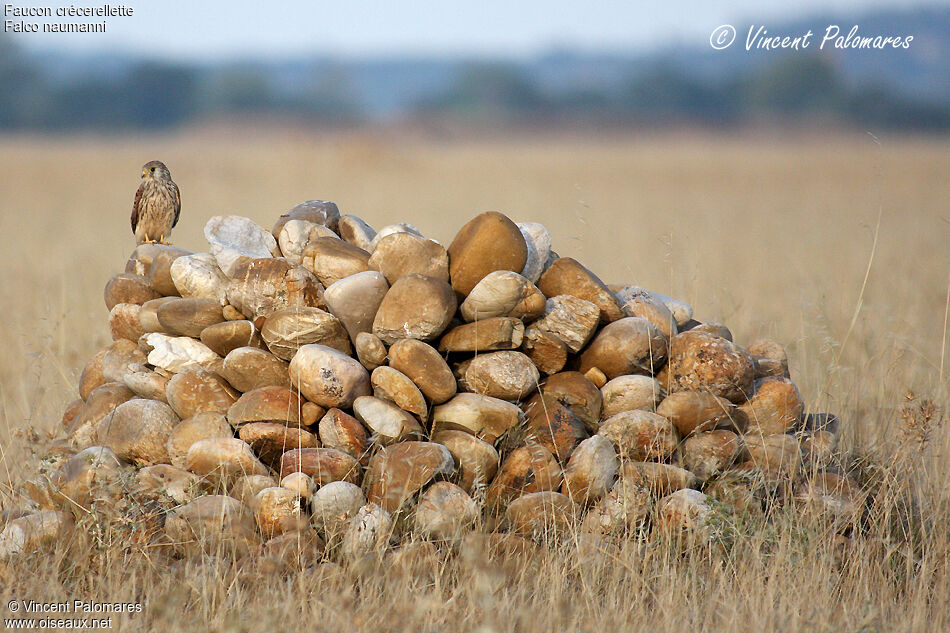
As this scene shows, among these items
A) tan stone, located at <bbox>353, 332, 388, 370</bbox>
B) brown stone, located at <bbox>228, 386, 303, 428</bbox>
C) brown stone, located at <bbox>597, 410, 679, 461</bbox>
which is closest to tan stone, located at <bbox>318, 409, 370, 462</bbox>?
brown stone, located at <bbox>228, 386, 303, 428</bbox>

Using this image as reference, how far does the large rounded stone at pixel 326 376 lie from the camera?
3.23 metres

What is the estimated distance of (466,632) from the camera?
2.61 meters

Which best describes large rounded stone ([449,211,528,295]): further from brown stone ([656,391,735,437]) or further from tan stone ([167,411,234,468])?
tan stone ([167,411,234,468])

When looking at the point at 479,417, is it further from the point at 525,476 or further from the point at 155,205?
the point at 155,205

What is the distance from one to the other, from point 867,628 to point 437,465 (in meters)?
1.55

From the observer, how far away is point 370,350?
3350mm

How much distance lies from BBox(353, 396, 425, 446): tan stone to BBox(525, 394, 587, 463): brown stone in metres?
0.48

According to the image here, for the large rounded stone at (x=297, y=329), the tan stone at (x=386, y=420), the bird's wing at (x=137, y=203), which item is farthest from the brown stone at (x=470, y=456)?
the bird's wing at (x=137, y=203)

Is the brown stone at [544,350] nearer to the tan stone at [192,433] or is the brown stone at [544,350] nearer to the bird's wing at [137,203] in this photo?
the tan stone at [192,433]

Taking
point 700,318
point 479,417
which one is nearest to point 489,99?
point 700,318

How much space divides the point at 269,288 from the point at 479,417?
1.08 meters

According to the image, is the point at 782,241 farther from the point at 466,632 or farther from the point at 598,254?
the point at 466,632

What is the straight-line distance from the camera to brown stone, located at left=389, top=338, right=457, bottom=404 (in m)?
3.28

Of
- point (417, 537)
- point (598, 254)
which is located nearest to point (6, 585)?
point (417, 537)
